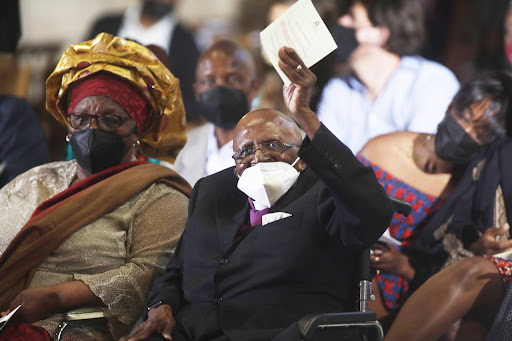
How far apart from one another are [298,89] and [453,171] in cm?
192

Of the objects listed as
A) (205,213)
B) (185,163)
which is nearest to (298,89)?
(205,213)

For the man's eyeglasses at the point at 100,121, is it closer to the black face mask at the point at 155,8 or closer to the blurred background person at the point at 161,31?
the blurred background person at the point at 161,31

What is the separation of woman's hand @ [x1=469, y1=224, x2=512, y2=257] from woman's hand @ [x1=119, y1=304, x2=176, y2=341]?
177cm

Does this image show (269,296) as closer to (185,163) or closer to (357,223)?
(357,223)

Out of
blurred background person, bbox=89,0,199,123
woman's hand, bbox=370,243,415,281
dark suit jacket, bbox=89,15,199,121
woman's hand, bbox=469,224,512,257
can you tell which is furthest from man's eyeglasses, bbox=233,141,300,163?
blurred background person, bbox=89,0,199,123

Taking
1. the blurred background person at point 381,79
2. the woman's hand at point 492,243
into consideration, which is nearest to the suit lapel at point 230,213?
the woman's hand at point 492,243

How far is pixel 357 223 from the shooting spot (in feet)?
10.3

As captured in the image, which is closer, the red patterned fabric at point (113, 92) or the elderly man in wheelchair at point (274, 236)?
the elderly man in wheelchair at point (274, 236)

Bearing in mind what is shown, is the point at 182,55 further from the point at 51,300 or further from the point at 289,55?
the point at 289,55

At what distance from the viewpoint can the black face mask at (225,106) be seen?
5402 mm

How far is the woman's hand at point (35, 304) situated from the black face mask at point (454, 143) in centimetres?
227

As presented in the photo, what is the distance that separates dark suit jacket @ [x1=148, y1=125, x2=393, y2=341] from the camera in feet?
10.3

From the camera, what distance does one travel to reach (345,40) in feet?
19.2

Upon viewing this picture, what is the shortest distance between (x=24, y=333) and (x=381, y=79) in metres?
3.17
